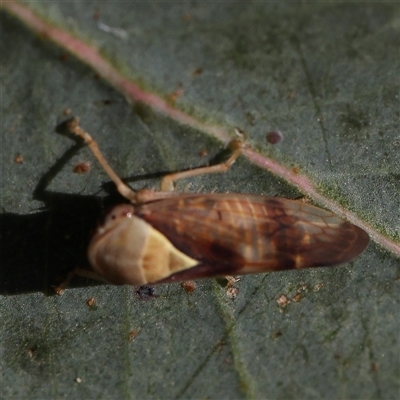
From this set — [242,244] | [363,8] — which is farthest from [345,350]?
[363,8]

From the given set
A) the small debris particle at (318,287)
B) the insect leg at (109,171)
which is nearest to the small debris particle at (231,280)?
the small debris particle at (318,287)

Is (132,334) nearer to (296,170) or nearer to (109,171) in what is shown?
(109,171)

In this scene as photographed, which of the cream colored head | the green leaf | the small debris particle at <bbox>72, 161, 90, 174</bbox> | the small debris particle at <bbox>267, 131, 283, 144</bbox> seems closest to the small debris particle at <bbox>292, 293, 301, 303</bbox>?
the green leaf

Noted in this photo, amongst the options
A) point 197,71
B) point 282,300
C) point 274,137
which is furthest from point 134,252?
point 197,71

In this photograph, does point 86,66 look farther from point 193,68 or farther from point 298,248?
point 298,248

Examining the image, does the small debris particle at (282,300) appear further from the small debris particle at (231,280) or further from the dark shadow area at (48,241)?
the dark shadow area at (48,241)
